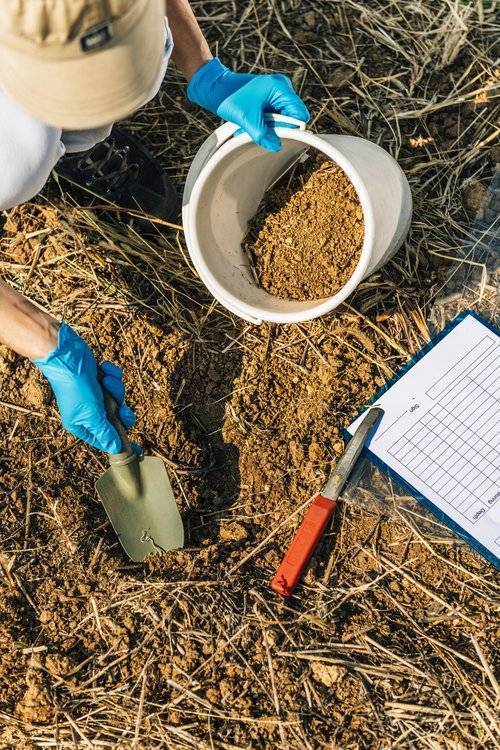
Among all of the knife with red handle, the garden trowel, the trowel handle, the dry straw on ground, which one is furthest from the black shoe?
the knife with red handle

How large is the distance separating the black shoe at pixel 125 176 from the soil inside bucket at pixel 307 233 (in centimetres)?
25

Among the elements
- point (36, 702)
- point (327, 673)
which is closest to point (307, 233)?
point (327, 673)

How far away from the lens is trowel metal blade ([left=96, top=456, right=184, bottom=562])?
5.26 ft

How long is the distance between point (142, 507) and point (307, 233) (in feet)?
2.24

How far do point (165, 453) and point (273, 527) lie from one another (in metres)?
0.29

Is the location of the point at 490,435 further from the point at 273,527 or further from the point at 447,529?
the point at 273,527

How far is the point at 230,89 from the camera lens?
1561 millimetres

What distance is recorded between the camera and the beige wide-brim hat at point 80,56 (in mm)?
884

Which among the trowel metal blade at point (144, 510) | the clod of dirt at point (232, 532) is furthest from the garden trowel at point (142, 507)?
the clod of dirt at point (232, 532)

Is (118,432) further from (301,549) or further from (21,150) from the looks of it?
(21,150)

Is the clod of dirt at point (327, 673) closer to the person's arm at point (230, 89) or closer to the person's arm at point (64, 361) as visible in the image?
the person's arm at point (64, 361)

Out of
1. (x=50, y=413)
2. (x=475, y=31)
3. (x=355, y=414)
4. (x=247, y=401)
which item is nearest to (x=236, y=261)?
(x=247, y=401)

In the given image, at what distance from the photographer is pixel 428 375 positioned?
170cm

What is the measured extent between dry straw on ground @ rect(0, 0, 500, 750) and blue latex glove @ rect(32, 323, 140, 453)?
0.16m
